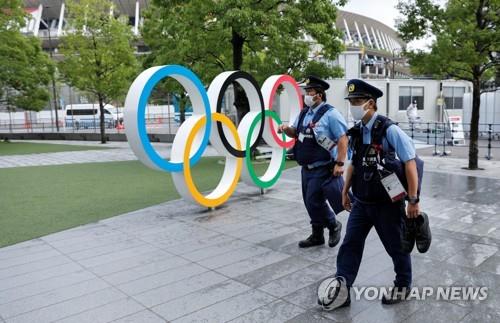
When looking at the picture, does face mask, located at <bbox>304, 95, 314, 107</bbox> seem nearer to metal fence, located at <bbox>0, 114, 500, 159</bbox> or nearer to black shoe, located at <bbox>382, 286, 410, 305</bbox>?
black shoe, located at <bbox>382, 286, 410, 305</bbox>

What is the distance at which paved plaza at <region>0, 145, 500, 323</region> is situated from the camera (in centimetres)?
392

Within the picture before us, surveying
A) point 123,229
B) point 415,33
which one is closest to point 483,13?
point 415,33

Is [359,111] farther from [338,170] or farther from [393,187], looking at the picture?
[338,170]

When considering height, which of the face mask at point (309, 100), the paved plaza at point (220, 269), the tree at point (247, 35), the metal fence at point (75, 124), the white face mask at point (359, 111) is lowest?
the paved plaza at point (220, 269)

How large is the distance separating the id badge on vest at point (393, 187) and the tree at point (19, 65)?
23.2 meters

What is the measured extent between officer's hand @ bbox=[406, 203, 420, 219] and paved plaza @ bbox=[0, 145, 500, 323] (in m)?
0.84

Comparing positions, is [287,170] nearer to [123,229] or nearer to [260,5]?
[260,5]

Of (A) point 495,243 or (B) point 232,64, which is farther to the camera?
(B) point 232,64

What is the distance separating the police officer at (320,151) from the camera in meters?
5.21

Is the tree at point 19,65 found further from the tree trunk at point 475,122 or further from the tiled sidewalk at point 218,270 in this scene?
the tree trunk at point 475,122

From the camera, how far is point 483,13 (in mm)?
11094

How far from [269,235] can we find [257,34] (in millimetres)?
8254

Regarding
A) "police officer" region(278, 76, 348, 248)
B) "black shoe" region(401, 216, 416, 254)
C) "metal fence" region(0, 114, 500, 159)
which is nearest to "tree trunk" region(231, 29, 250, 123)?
"metal fence" region(0, 114, 500, 159)

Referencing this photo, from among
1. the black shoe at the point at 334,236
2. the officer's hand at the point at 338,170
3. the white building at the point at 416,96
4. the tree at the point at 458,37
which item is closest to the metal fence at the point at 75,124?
the white building at the point at 416,96
